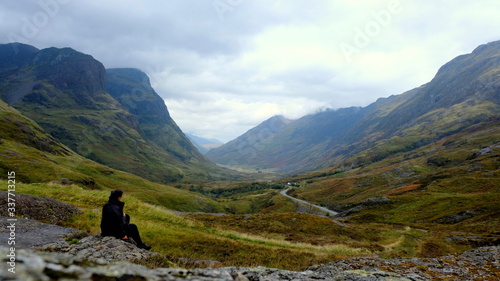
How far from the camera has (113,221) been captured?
554 inches

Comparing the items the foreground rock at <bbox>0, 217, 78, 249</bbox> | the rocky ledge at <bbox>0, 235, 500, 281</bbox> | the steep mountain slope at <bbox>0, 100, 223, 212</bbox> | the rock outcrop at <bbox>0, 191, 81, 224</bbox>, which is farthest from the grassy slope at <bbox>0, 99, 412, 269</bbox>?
the rocky ledge at <bbox>0, 235, 500, 281</bbox>

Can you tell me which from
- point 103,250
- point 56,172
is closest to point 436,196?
point 103,250

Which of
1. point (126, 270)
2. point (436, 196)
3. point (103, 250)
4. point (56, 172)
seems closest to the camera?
point (126, 270)

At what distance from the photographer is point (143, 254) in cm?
1321

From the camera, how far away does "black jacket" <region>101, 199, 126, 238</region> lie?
1390cm

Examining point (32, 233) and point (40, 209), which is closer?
point (32, 233)

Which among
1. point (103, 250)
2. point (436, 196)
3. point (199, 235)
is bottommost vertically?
point (436, 196)

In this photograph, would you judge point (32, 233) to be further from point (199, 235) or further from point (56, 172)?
point (56, 172)

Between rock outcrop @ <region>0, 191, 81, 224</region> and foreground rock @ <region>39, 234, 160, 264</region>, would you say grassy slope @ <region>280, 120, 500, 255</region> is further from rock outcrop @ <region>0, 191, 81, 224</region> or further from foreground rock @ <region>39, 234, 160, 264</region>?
rock outcrop @ <region>0, 191, 81, 224</region>

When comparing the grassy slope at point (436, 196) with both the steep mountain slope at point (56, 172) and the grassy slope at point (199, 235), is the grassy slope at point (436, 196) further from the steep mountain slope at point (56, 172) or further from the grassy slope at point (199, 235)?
the steep mountain slope at point (56, 172)

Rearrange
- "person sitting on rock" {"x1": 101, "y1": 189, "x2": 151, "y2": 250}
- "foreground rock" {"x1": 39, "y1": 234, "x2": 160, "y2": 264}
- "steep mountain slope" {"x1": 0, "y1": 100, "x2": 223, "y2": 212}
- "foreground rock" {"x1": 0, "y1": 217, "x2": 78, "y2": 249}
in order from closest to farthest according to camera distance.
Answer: "foreground rock" {"x1": 39, "y1": 234, "x2": 160, "y2": 264} → "person sitting on rock" {"x1": 101, "y1": 189, "x2": 151, "y2": 250} → "foreground rock" {"x1": 0, "y1": 217, "x2": 78, "y2": 249} → "steep mountain slope" {"x1": 0, "y1": 100, "x2": 223, "y2": 212}

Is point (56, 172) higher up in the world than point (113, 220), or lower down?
higher up

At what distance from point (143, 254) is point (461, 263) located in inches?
1014

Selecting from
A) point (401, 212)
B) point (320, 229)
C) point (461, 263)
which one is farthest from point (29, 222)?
point (401, 212)
